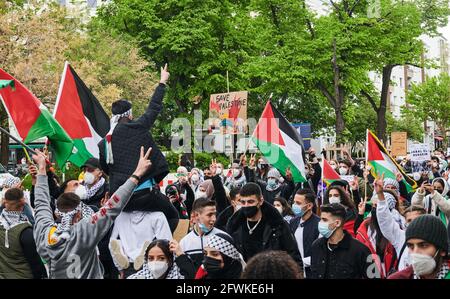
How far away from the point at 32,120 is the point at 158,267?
3.69 m

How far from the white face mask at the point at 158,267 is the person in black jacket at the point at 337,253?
4.79ft

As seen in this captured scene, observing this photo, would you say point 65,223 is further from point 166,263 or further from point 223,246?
point 223,246

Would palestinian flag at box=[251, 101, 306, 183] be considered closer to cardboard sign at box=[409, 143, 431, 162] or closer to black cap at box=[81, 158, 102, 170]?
black cap at box=[81, 158, 102, 170]

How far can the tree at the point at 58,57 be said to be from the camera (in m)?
34.7

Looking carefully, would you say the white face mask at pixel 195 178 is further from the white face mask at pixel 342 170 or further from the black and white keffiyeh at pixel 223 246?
the black and white keffiyeh at pixel 223 246

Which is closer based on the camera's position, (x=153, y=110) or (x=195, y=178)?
(x=153, y=110)

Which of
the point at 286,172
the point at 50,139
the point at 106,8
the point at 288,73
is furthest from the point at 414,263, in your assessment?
the point at 106,8

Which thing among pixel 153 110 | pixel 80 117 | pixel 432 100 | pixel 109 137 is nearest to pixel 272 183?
pixel 80 117

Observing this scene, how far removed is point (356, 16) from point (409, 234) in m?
32.7

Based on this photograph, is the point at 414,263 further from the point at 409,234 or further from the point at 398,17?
the point at 398,17

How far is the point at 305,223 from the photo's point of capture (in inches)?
323

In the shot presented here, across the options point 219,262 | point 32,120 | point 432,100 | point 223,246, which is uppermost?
point 432,100

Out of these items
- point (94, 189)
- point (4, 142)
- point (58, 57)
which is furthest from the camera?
point (4, 142)

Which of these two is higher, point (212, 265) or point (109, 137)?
point (109, 137)
